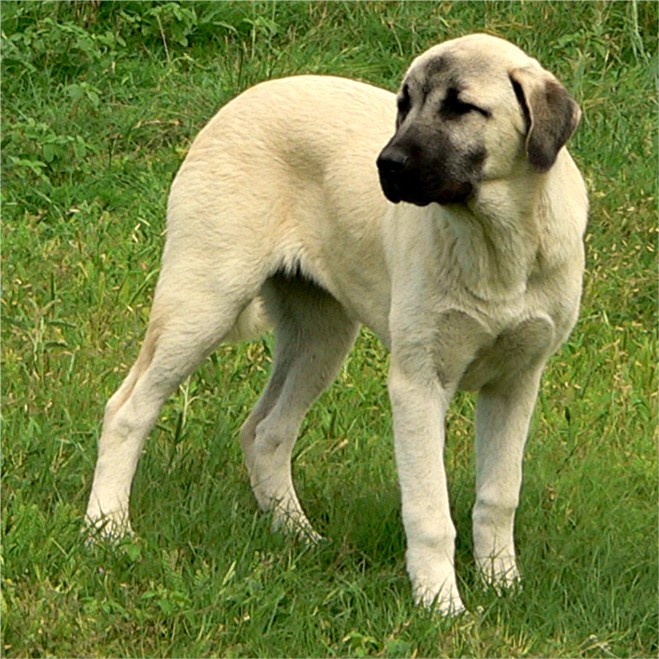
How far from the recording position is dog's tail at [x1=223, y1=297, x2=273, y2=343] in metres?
5.86

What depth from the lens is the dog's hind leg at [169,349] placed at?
222 inches

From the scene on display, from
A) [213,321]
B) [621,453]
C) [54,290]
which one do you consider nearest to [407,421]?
[213,321]

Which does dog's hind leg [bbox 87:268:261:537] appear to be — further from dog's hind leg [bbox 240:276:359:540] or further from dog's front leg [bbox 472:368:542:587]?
dog's front leg [bbox 472:368:542:587]

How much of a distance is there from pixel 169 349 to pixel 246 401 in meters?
0.81

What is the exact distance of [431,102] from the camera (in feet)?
16.1

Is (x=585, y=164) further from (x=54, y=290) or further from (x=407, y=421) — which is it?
(x=407, y=421)

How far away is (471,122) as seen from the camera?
4891 mm

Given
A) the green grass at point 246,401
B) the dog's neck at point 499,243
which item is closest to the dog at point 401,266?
the dog's neck at point 499,243

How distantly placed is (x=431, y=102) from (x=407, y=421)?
3.14 ft

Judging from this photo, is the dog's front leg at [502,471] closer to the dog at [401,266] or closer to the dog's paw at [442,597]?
the dog at [401,266]

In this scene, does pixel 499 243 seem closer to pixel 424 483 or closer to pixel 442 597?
pixel 424 483

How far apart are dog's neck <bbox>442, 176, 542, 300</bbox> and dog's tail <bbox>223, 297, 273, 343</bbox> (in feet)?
3.33

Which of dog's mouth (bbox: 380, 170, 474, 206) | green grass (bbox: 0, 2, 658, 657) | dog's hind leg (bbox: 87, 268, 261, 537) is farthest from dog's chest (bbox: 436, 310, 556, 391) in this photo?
dog's hind leg (bbox: 87, 268, 261, 537)

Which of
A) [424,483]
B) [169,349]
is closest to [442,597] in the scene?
[424,483]
